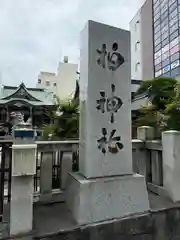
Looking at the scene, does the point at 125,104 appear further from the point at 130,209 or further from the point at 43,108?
the point at 43,108

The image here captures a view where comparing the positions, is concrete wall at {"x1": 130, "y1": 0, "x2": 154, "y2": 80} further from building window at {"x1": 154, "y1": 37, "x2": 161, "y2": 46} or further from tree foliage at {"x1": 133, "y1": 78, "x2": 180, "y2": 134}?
tree foliage at {"x1": 133, "y1": 78, "x2": 180, "y2": 134}

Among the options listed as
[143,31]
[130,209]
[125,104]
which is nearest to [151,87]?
[125,104]

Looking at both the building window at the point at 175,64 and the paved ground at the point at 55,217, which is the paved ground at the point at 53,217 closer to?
the paved ground at the point at 55,217

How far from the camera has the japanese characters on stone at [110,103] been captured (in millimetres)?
3533

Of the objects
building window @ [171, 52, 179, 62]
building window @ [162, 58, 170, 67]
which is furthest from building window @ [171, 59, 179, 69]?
building window @ [162, 58, 170, 67]

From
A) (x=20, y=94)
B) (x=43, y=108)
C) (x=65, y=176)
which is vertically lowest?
(x=65, y=176)

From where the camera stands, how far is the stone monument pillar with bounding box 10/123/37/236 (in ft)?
9.28

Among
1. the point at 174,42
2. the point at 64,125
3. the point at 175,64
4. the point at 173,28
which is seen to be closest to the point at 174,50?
the point at 174,42

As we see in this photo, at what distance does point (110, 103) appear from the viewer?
11.9 feet

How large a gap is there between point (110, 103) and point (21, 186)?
6.33 ft

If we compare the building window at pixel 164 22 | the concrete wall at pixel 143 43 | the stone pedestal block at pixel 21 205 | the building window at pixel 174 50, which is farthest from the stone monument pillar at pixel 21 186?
the concrete wall at pixel 143 43

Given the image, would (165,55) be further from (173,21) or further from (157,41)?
(173,21)

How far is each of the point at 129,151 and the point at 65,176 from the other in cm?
135

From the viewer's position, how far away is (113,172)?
355cm
